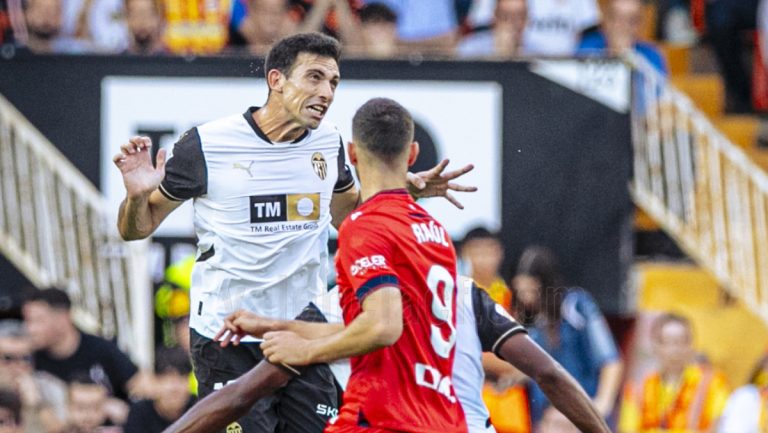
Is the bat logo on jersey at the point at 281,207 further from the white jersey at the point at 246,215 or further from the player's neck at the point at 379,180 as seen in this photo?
the player's neck at the point at 379,180

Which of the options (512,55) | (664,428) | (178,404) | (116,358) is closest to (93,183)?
(116,358)

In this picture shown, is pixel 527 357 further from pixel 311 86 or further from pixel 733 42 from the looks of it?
pixel 733 42

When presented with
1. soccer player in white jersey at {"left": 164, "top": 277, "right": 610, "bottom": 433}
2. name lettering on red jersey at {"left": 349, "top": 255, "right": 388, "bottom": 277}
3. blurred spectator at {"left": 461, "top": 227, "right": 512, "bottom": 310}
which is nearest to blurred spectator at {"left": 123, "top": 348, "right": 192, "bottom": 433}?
blurred spectator at {"left": 461, "top": 227, "right": 512, "bottom": 310}

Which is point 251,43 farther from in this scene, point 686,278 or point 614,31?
point 686,278

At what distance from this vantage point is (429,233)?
695 cm

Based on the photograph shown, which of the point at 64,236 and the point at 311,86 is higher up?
the point at 311,86

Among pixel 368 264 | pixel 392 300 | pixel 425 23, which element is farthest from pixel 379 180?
pixel 425 23

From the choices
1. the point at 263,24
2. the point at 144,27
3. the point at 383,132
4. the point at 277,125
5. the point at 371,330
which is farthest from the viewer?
the point at 144,27

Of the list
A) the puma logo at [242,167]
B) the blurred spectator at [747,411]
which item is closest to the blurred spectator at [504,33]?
the blurred spectator at [747,411]

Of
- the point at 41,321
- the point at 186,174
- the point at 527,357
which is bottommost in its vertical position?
the point at 41,321

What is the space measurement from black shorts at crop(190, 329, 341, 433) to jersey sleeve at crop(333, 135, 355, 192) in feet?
3.19

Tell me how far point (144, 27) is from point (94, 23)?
0.60 meters

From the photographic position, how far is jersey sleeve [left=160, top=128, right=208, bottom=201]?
811cm

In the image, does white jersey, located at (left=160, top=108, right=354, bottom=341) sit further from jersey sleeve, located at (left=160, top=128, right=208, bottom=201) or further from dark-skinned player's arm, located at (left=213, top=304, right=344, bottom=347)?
dark-skinned player's arm, located at (left=213, top=304, right=344, bottom=347)
